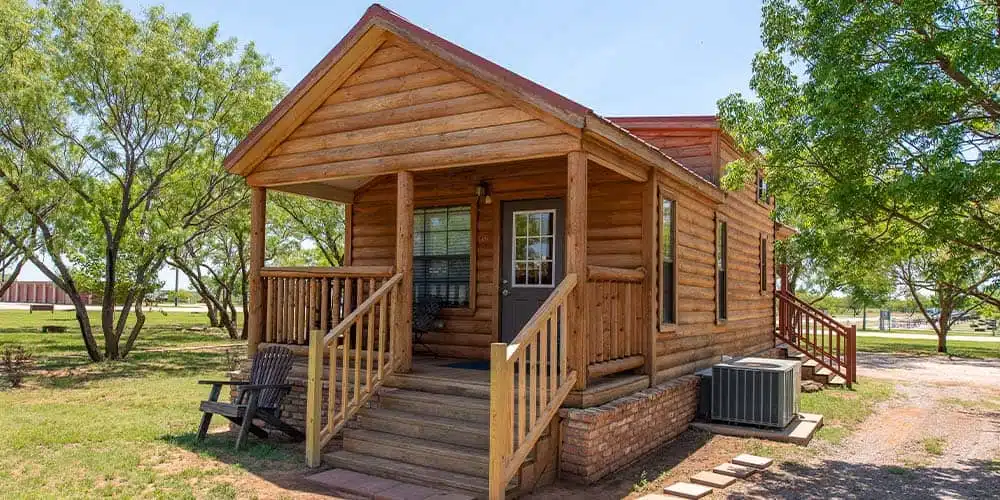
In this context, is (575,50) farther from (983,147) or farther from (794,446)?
(794,446)

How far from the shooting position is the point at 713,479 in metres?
6.31

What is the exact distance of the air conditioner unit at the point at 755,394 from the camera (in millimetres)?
8523

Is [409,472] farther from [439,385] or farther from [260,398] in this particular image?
[260,398]

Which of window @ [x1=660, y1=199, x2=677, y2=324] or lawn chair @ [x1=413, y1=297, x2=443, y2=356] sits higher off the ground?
window @ [x1=660, y1=199, x2=677, y2=324]

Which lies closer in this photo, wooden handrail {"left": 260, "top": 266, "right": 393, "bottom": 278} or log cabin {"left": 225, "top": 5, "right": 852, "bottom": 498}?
log cabin {"left": 225, "top": 5, "right": 852, "bottom": 498}

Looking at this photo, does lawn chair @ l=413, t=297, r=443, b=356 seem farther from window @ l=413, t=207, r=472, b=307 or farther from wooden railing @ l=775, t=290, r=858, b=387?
wooden railing @ l=775, t=290, r=858, b=387

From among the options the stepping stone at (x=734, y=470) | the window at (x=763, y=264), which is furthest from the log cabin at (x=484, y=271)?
the window at (x=763, y=264)

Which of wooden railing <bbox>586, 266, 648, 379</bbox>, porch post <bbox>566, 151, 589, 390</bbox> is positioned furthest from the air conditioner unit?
porch post <bbox>566, 151, 589, 390</bbox>

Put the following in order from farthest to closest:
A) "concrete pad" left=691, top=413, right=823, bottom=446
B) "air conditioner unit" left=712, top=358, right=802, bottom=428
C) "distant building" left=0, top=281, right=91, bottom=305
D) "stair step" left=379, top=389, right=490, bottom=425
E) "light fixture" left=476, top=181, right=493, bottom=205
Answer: "distant building" left=0, top=281, right=91, bottom=305 → "light fixture" left=476, top=181, right=493, bottom=205 → "air conditioner unit" left=712, top=358, right=802, bottom=428 → "concrete pad" left=691, top=413, right=823, bottom=446 → "stair step" left=379, top=389, right=490, bottom=425

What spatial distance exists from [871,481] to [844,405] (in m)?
4.81

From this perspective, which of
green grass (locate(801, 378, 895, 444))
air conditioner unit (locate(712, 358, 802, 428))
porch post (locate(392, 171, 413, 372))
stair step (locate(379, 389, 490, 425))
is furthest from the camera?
green grass (locate(801, 378, 895, 444))

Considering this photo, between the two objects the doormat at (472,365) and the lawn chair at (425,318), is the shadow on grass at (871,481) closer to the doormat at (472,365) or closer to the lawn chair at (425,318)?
the doormat at (472,365)

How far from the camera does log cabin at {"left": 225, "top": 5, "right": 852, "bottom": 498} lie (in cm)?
626

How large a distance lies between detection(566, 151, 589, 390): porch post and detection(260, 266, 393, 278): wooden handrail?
2.25 meters
